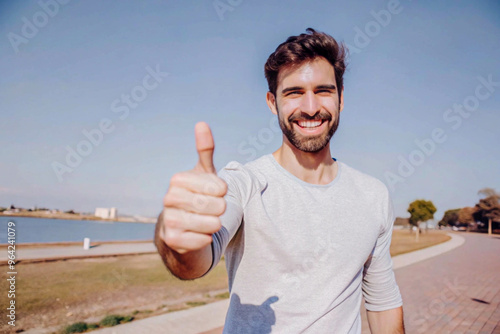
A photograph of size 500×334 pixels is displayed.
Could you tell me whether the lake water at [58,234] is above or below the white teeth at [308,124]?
below

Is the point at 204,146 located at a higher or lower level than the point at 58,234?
higher

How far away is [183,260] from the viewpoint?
2.99 feet

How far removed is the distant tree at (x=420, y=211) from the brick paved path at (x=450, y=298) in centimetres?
2356

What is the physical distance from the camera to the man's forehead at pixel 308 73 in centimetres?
180

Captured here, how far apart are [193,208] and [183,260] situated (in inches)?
8.8

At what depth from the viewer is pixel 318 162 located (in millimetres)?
1814

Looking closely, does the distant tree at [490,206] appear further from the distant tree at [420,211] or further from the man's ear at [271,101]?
the man's ear at [271,101]

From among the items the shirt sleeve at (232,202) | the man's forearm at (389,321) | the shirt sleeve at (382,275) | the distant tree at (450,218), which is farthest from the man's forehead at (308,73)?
the distant tree at (450,218)

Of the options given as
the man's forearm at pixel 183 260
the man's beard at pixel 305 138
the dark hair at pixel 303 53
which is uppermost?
the dark hair at pixel 303 53

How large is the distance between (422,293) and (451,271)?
4.23 meters

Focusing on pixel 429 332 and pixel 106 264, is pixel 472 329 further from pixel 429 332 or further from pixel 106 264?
pixel 106 264

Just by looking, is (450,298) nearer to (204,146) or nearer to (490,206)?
(204,146)

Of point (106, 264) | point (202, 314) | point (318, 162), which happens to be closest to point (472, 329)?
point (202, 314)

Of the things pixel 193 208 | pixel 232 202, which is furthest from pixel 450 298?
pixel 193 208
